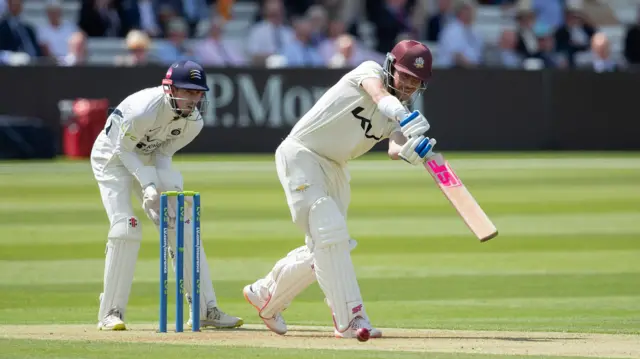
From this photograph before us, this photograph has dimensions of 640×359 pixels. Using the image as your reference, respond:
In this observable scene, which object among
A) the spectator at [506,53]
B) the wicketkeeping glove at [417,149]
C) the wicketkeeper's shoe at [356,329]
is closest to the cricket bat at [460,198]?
the wicketkeeping glove at [417,149]

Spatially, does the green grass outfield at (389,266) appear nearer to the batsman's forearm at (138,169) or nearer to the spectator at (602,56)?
the batsman's forearm at (138,169)

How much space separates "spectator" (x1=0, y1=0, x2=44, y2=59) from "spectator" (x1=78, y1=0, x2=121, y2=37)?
1.40 meters

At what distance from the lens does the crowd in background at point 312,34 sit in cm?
2038

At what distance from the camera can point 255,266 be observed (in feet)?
34.3

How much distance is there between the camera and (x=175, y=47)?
20.9 meters

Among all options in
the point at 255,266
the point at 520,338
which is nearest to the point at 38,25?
the point at 255,266

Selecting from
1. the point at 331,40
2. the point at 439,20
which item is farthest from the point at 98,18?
the point at 439,20

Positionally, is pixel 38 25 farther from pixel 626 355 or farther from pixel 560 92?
pixel 626 355

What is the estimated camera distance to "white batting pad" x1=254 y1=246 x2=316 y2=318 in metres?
7.39

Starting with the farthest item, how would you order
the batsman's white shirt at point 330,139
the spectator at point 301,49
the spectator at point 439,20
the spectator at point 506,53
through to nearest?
the spectator at point 439,20 → the spectator at point 506,53 → the spectator at point 301,49 → the batsman's white shirt at point 330,139

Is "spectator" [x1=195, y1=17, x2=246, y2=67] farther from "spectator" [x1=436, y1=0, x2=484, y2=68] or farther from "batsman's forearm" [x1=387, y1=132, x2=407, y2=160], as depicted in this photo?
"batsman's forearm" [x1=387, y1=132, x2=407, y2=160]

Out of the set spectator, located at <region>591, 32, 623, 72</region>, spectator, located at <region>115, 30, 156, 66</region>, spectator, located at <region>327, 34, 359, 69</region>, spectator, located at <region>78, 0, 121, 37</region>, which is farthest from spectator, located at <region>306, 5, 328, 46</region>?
spectator, located at <region>591, 32, 623, 72</region>

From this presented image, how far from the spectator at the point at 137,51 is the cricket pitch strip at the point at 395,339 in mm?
12499

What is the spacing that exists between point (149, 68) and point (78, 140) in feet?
5.07
